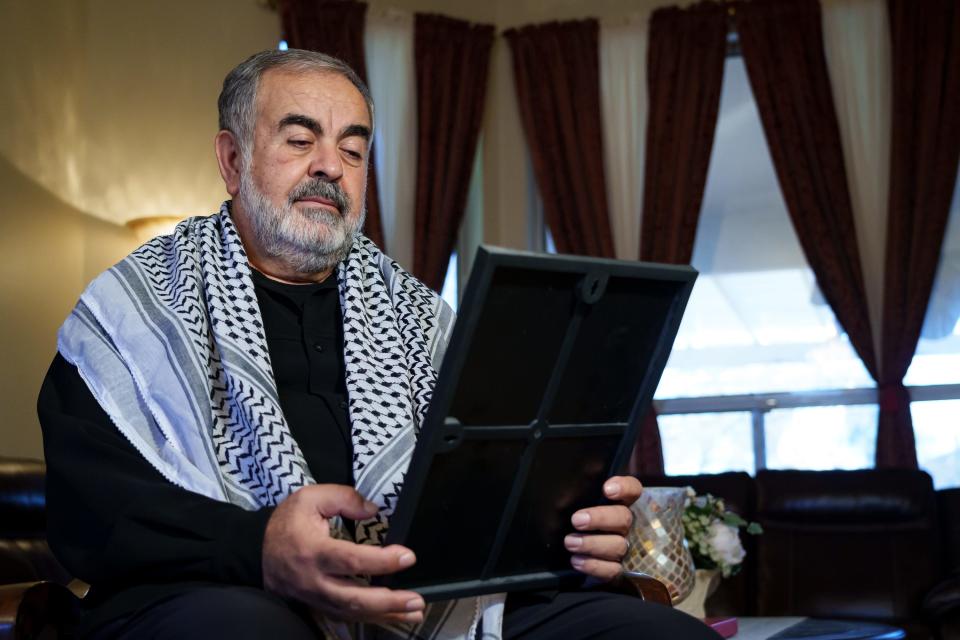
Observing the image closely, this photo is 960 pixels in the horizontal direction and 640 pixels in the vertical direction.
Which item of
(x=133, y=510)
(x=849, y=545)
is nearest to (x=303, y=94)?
(x=133, y=510)

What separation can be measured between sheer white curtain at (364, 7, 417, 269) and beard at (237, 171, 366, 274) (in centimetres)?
371

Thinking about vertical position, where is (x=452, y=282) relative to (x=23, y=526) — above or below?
above

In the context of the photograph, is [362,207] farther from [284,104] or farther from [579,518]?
[579,518]

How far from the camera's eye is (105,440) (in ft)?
5.40

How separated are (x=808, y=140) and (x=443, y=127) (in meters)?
1.80

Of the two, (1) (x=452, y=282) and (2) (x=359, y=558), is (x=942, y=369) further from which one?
(2) (x=359, y=558)

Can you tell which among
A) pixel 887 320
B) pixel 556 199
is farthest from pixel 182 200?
pixel 887 320

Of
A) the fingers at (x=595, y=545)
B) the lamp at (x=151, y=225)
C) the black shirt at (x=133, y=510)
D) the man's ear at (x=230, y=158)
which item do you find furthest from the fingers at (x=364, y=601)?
the lamp at (x=151, y=225)

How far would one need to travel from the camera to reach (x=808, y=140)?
563cm

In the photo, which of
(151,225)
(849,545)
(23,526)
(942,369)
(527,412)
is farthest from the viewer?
(942,369)

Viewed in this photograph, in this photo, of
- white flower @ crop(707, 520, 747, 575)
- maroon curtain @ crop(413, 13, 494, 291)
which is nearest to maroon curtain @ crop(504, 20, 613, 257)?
maroon curtain @ crop(413, 13, 494, 291)

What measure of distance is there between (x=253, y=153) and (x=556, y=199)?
13.0 feet

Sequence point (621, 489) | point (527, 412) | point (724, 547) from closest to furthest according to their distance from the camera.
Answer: point (527, 412) → point (621, 489) → point (724, 547)

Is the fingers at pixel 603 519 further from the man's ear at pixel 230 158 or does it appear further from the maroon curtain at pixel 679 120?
the maroon curtain at pixel 679 120
